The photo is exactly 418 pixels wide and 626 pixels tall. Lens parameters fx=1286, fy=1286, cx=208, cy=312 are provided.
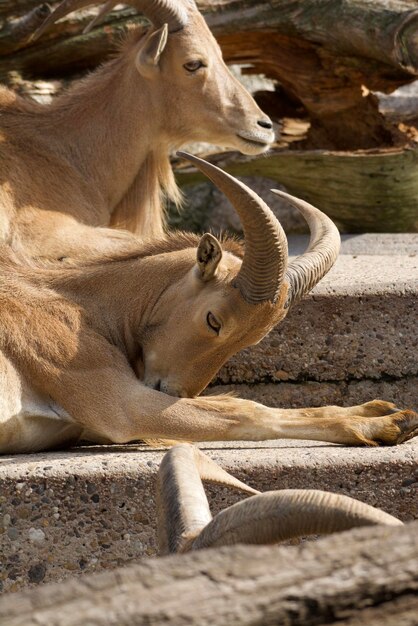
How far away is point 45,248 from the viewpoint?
7230 mm

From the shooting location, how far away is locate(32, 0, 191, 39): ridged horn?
7.87 meters

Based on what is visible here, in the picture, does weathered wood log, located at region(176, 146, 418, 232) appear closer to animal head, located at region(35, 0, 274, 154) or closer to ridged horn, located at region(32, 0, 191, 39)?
animal head, located at region(35, 0, 274, 154)

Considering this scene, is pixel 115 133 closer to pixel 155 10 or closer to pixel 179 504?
pixel 155 10

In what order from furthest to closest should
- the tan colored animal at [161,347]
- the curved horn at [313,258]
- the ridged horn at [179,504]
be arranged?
1. the curved horn at [313,258]
2. the tan colored animal at [161,347]
3. the ridged horn at [179,504]

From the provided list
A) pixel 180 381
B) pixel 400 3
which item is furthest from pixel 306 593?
pixel 400 3

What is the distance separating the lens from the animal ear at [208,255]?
5.81 meters

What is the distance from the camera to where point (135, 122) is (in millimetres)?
8258

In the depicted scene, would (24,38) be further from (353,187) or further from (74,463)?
(74,463)

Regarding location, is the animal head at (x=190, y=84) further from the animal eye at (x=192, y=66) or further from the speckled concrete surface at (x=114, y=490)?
the speckled concrete surface at (x=114, y=490)

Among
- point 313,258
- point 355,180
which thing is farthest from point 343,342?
point 355,180

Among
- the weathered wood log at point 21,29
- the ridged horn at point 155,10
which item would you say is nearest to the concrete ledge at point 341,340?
the ridged horn at point 155,10

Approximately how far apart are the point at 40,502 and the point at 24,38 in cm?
475

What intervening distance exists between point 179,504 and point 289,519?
1.28ft

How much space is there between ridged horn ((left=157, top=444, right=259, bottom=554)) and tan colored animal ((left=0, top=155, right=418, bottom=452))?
1.90 meters
